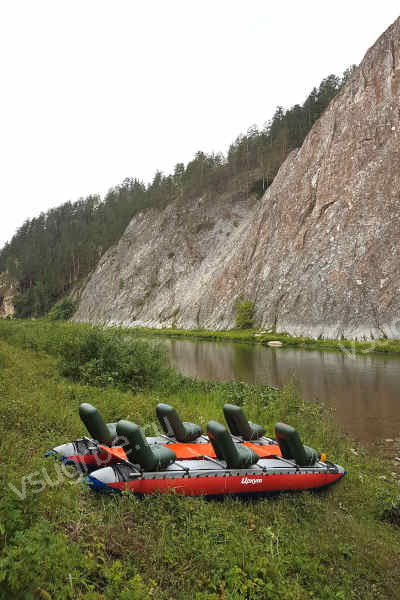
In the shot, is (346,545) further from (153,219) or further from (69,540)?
(153,219)

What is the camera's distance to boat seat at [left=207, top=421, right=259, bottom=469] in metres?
6.77

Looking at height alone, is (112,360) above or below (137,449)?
above

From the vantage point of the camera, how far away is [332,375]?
66.8ft

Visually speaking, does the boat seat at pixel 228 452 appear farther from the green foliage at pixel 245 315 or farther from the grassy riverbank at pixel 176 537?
the green foliage at pixel 245 315

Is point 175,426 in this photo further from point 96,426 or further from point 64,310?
point 64,310

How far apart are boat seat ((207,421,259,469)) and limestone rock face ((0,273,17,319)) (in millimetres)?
100032

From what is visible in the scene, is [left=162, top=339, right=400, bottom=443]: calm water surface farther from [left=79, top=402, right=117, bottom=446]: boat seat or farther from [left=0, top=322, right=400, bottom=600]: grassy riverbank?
[left=79, top=402, right=117, bottom=446]: boat seat

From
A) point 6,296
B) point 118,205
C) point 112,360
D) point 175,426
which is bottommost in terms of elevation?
point 175,426

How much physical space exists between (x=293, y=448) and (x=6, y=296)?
107 meters

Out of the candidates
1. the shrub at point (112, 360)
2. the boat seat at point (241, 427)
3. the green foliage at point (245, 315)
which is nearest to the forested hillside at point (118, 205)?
the green foliage at point (245, 315)

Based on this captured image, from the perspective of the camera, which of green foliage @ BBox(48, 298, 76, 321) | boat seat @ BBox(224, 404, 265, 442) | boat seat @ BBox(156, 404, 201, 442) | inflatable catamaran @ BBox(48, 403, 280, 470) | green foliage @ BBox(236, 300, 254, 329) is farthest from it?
green foliage @ BBox(48, 298, 76, 321)

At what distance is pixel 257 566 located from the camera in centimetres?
476

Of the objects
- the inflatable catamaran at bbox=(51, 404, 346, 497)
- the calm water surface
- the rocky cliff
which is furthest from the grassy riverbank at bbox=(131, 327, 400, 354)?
the inflatable catamaran at bbox=(51, 404, 346, 497)

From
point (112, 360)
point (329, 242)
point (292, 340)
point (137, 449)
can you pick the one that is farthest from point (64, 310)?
point (137, 449)
